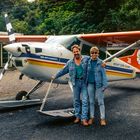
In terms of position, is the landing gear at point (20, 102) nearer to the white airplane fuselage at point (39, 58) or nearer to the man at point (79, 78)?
the white airplane fuselage at point (39, 58)

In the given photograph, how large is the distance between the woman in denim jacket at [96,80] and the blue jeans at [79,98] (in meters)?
0.12

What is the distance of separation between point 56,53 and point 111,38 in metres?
2.26

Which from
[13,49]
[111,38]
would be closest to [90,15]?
[111,38]

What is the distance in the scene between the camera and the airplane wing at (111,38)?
1181cm

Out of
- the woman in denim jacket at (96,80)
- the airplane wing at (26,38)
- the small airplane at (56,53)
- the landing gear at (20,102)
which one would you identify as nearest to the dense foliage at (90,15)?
the airplane wing at (26,38)

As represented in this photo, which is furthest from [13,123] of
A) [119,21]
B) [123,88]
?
[119,21]

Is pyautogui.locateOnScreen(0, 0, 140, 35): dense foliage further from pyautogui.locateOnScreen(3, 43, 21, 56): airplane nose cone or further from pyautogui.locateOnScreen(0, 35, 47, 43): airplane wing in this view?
pyautogui.locateOnScreen(3, 43, 21, 56): airplane nose cone

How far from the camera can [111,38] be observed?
12297 millimetres

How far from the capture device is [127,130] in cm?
786

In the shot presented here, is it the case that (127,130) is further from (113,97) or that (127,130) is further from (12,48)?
(113,97)

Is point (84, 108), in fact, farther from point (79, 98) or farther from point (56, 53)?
point (56, 53)

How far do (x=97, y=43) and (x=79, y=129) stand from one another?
16.1ft

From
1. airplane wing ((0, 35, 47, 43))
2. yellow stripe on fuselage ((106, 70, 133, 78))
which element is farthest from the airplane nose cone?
airplane wing ((0, 35, 47, 43))

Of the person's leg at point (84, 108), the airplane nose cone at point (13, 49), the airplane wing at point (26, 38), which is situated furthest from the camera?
the airplane wing at point (26, 38)
